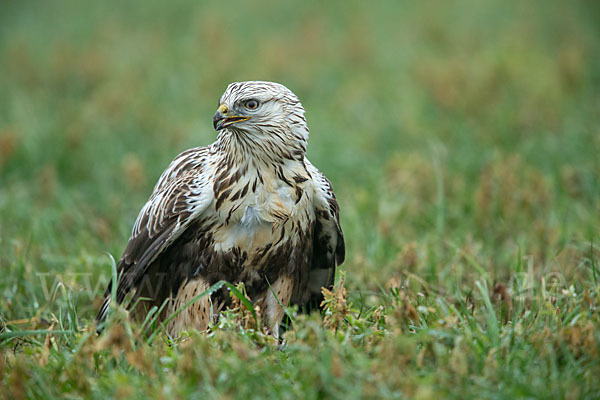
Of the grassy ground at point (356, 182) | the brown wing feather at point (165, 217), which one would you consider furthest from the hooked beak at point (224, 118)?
the grassy ground at point (356, 182)

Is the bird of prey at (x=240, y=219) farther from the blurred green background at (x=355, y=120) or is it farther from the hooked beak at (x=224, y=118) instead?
the blurred green background at (x=355, y=120)

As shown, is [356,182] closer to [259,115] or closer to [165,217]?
[259,115]

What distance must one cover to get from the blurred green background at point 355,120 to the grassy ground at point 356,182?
0.11 feet

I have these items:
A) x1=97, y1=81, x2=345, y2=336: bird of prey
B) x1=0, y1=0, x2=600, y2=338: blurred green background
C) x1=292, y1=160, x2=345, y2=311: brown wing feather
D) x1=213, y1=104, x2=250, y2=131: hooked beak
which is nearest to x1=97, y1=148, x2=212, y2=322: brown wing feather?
x1=97, y1=81, x2=345, y2=336: bird of prey

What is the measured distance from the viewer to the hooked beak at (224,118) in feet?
12.6

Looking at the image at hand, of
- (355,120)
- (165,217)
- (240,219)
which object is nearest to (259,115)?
(240,219)

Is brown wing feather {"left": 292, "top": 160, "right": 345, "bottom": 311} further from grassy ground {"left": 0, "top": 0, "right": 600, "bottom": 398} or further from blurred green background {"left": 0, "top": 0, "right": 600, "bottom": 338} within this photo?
blurred green background {"left": 0, "top": 0, "right": 600, "bottom": 338}

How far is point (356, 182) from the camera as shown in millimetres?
7301

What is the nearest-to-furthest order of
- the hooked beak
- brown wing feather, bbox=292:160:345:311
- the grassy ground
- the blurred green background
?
the grassy ground → the hooked beak → brown wing feather, bbox=292:160:345:311 → the blurred green background

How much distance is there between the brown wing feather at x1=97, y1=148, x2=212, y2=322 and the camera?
3908 millimetres

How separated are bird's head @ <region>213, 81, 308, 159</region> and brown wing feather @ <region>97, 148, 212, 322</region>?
0.38 metres

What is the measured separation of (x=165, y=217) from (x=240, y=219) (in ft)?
1.40

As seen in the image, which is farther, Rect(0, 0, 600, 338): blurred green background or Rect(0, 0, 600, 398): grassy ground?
Rect(0, 0, 600, 338): blurred green background

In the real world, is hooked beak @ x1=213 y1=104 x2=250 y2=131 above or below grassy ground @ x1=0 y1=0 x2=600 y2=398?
above
